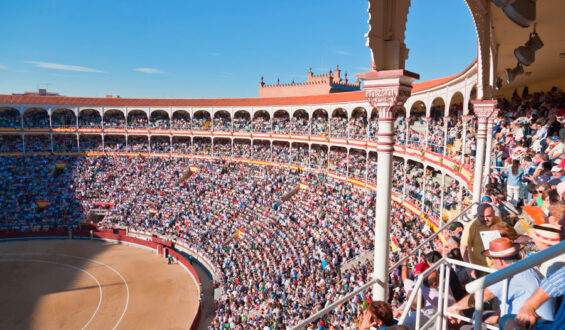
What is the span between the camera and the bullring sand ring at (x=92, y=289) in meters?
17.5

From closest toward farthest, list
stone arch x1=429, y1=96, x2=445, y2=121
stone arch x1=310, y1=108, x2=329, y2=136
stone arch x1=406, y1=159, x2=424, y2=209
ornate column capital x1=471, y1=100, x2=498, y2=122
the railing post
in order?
the railing post
ornate column capital x1=471, y1=100, x2=498, y2=122
stone arch x1=406, y1=159, x2=424, y2=209
stone arch x1=429, y1=96, x2=445, y2=121
stone arch x1=310, y1=108, x2=329, y2=136

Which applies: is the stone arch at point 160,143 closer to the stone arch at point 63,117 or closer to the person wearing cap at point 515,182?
the stone arch at point 63,117

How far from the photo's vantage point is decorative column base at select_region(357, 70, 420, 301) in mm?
4691

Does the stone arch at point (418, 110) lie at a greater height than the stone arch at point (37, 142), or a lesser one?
greater

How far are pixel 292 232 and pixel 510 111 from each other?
44.3 feet

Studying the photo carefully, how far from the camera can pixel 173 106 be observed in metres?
40.5

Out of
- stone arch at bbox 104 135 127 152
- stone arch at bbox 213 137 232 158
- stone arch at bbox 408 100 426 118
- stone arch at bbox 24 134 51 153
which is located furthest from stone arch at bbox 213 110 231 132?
stone arch at bbox 408 100 426 118

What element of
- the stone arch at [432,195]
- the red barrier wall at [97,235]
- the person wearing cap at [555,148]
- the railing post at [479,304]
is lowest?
the red barrier wall at [97,235]

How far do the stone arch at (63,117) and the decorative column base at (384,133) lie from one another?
44.7 meters

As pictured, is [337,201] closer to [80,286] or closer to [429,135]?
[429,135]

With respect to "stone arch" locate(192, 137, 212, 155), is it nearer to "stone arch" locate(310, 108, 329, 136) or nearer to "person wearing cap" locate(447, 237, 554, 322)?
"stone arch" locate(310, 108, 329, 136)

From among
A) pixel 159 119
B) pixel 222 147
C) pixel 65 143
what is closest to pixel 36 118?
pixel 65 143

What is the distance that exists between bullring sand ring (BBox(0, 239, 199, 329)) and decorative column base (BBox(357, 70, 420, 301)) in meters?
15.0

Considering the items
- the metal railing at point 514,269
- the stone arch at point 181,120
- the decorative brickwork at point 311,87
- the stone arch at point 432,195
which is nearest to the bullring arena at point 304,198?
the metal railing at point 514,269
